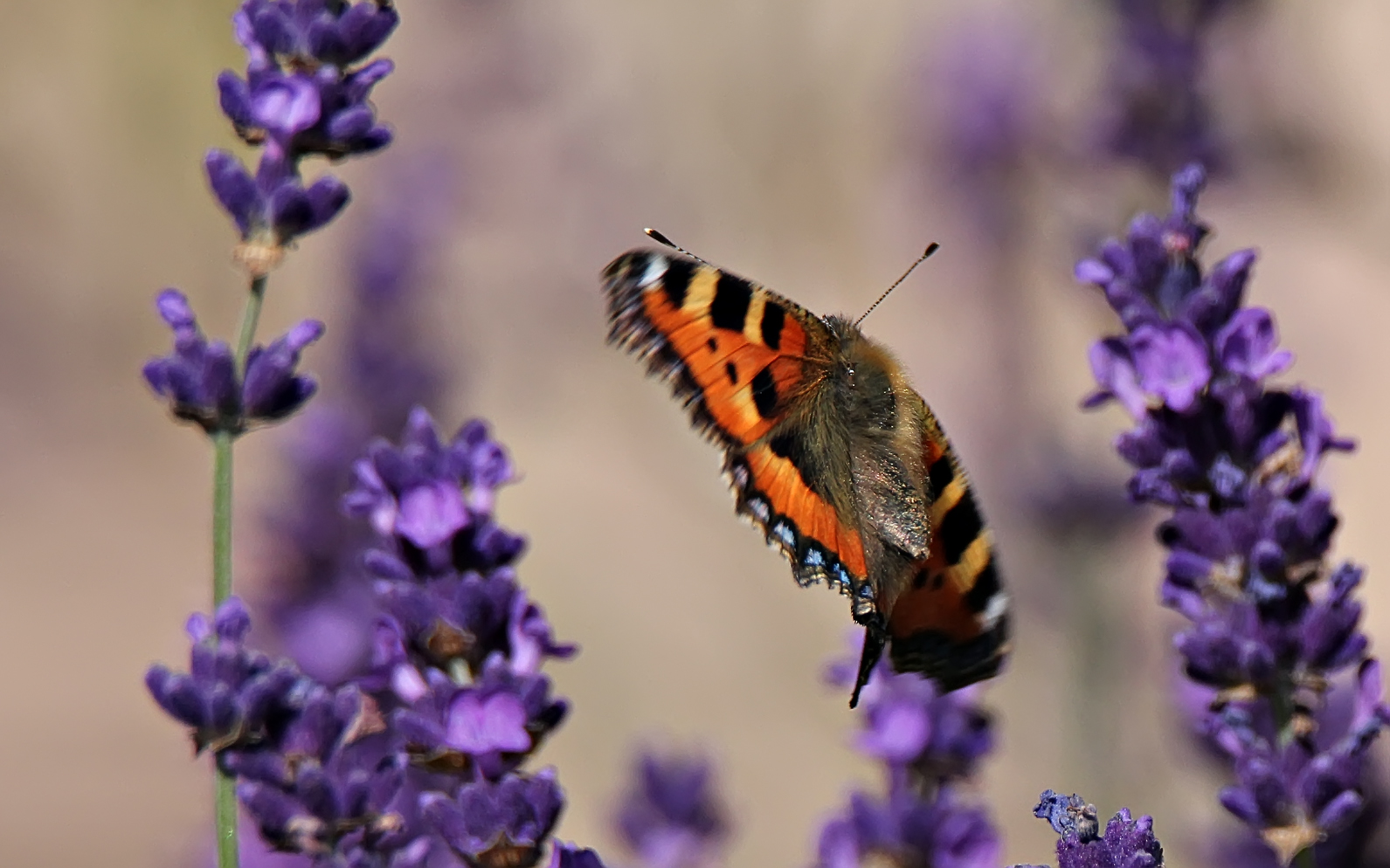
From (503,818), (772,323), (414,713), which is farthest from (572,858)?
(772,323)

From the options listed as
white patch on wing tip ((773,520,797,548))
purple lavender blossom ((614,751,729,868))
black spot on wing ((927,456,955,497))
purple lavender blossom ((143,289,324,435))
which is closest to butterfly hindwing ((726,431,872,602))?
white patch on wing tip ((773,520,797,548))

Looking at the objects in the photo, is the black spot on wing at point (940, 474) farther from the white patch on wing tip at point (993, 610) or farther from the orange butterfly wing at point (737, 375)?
the white patch on wing tip at point (993, 610)

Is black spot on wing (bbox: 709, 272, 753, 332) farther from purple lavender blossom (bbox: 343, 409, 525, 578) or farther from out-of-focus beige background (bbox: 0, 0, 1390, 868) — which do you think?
out-of-focus beige background (bbox: 0, 0, 1390, 868)

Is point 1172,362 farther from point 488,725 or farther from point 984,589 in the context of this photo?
point 488,725

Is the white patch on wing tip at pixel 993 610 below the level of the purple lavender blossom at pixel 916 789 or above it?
above

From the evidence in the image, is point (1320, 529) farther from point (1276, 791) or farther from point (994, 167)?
point (994, 167)

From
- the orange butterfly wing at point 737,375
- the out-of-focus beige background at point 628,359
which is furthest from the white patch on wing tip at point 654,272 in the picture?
the out-of-focus beige background at point 628,359
